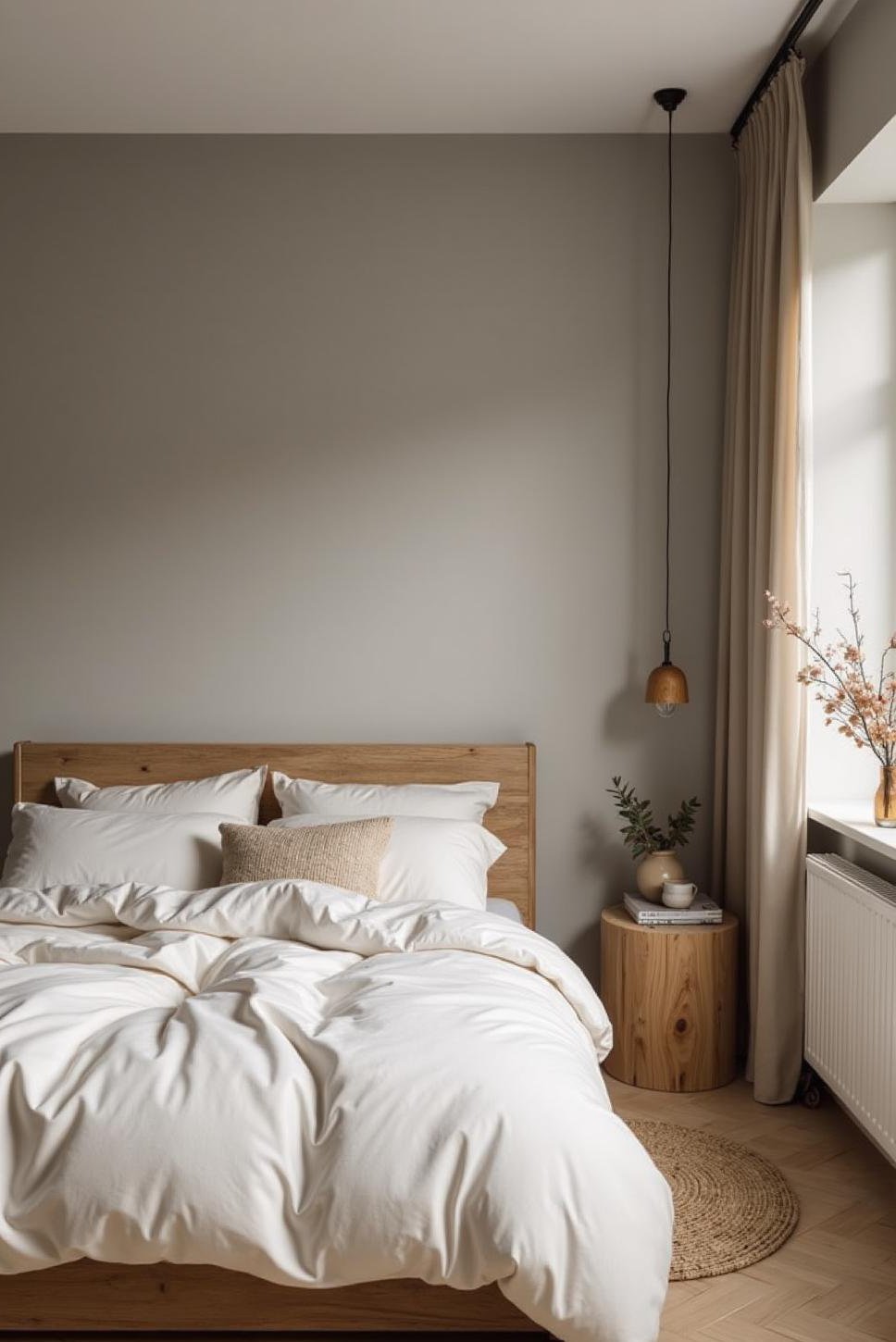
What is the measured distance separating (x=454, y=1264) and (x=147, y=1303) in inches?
24.1

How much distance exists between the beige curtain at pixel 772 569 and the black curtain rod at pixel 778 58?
4cm

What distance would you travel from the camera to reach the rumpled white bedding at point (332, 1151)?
1.93 m

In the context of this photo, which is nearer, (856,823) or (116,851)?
(856,823)

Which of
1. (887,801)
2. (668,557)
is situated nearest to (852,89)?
(668,557)

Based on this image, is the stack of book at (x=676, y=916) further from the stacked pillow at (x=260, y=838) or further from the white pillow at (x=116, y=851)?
the white pillow at (x=116, y=851)

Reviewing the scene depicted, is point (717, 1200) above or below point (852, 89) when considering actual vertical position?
below

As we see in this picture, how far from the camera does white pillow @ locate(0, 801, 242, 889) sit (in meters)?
3.43

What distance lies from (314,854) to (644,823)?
1.13 metres

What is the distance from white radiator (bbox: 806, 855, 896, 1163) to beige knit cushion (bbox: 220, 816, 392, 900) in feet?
3.90

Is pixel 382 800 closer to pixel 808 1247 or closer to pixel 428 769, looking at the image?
pixel 428 769

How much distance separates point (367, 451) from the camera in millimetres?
4008

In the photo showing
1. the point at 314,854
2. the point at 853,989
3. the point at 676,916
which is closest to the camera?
the point at 853,989

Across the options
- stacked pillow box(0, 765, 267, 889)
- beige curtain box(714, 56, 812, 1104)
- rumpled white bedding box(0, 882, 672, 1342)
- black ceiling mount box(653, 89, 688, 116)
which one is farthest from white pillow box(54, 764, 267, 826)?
black ceiling mount box(653, 89, 688, 116)

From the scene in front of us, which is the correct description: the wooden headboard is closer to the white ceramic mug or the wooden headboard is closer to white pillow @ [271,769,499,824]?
white pillow @ [271,769,499,824]
